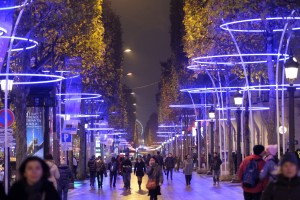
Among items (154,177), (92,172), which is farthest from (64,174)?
(92,172)

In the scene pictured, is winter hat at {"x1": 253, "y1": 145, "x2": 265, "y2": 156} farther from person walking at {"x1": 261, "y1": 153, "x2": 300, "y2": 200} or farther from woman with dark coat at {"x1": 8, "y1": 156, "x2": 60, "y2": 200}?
woman with dark coat at {"x1": 8, "y1": 156, "x2": 60, "y2": 200}

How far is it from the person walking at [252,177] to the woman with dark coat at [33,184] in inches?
296

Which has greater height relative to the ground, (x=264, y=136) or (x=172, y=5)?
(x=172, y=5)

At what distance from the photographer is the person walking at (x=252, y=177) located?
16031 millimetres

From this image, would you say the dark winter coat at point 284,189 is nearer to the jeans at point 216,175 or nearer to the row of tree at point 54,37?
the row of tree at point 54,37

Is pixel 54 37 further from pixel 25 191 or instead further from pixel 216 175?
pixel 25 191

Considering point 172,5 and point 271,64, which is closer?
point 271,64

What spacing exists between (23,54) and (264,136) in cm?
4327

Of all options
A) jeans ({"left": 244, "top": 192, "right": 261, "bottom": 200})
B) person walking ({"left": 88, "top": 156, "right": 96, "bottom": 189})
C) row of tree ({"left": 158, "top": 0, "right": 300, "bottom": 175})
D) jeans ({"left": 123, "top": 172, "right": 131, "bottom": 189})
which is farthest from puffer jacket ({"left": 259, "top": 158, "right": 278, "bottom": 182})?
person walking ({"left": 88, "top": 156, "right": 96, "bottom": 189})

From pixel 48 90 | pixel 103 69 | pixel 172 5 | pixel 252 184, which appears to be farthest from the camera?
pixel 172 5

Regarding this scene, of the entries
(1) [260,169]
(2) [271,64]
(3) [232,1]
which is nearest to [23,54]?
(3) [232,1]

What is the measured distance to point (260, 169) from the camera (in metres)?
16.1

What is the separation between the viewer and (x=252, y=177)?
1603 cm

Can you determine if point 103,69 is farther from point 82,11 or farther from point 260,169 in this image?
point 260,169
